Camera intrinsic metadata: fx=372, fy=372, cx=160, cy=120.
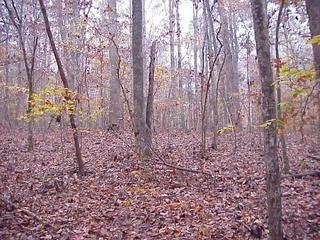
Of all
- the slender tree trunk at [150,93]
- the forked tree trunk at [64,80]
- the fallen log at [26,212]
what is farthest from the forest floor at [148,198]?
the slender tree trunk at [150,93]

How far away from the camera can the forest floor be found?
6.19m

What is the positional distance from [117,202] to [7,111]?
17567 mm

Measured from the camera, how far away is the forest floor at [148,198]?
20.3 ft

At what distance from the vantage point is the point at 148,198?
25.7 ft

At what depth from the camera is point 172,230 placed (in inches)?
242

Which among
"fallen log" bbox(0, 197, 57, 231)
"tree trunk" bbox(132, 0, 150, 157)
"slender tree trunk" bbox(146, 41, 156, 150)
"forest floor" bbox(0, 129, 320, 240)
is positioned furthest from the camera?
"tree trunk" bbox(132, 0, 150, 157)

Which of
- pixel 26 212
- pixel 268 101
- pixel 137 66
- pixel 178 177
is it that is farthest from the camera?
pixel 137 66

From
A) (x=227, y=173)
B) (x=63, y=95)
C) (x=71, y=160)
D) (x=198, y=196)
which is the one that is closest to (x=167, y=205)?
(x=198, y=196)

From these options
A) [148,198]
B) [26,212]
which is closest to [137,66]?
[148,198]

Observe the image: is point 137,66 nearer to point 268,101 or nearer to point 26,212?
point 26,212

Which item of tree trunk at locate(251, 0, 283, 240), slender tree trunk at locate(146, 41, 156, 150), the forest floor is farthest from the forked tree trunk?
tree trunk at locate(251, 0, 283, 240)

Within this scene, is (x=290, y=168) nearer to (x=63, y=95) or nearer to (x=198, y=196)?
(x=198, y=196)

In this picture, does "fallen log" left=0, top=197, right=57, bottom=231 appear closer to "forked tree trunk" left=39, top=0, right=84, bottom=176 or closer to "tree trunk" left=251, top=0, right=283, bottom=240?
"forked tree trunk" left=39, top=0, right=84, bottom=176

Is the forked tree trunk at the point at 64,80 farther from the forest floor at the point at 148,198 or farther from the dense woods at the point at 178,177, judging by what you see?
the forest floor at the point at 148,198
